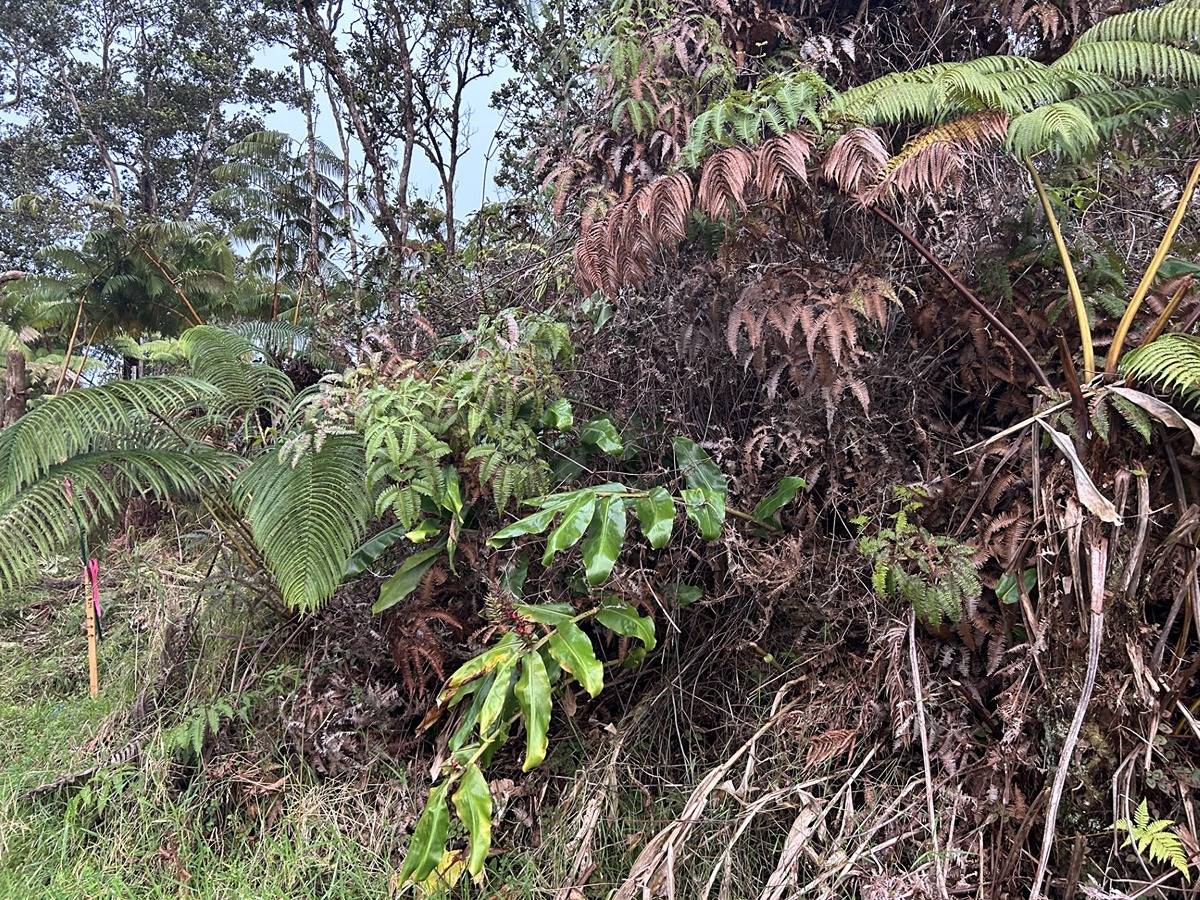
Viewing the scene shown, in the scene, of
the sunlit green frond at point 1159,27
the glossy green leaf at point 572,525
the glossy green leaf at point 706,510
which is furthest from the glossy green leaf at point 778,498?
the sunlit green frond at point 1159,27

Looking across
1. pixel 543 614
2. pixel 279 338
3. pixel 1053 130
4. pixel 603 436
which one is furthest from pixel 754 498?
pixel 279 338

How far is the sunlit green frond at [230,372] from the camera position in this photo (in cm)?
266

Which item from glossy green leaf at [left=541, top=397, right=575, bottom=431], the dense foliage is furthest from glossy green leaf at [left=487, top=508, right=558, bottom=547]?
glossy green leaf at [left=541, top=397, right=575, bottom=431]

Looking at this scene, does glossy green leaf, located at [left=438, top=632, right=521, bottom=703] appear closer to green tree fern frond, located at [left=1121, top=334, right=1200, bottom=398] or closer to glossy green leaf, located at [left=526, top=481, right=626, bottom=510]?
glossy green leaf, located at [left=526, top=481, right=626, bottom=510]

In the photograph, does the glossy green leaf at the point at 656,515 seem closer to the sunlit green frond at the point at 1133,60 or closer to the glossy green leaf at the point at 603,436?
the glossy green leaf at the point at 603,436

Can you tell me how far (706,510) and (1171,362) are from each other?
0.99 meters

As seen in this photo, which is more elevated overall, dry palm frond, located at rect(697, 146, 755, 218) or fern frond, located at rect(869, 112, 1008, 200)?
dry palm frond, located at rect(697, 146, 755, 218)

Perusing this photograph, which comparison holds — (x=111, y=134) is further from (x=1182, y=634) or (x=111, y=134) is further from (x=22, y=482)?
(x=1182, y=634)

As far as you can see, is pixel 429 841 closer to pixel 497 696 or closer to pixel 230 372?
pixel 497 696

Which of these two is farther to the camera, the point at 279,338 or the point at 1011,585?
the point at 279,338

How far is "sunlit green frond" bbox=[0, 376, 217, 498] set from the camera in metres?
2.04

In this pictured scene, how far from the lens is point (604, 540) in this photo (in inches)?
66.6

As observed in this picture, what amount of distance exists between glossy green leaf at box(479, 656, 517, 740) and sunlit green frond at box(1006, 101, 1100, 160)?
1.54m

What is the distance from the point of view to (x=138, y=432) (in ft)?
8.41
